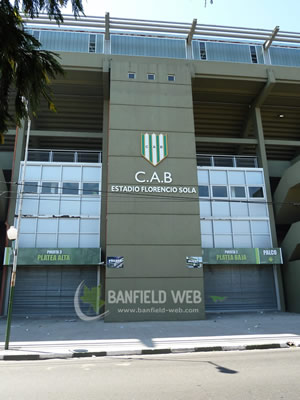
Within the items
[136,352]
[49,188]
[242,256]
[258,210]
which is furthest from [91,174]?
[136,352]

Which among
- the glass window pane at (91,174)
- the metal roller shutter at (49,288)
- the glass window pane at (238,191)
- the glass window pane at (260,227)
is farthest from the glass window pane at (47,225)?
the glass window pane at (260,227)

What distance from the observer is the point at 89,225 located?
19.7m

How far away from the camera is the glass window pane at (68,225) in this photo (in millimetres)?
19484

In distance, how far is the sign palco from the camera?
18312 mm

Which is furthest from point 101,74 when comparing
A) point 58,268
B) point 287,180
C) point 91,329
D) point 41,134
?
point 91,329

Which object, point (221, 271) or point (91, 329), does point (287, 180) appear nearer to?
point (221, 271)

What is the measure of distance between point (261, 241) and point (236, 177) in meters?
4.81

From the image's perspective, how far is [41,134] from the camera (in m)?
21.3

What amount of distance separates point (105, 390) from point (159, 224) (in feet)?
42.4

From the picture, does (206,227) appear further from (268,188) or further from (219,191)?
(268,188)

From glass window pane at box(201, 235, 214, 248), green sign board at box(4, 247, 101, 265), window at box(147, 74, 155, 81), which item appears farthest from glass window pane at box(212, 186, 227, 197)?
green sign board at box(4, 247, 101, 265)

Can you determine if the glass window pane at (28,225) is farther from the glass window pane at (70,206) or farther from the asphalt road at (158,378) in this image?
the asphalt road at (158,378)

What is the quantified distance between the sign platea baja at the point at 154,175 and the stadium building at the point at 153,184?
65 mm

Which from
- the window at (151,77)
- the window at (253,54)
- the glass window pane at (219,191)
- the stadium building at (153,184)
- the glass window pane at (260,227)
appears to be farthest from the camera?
the window at (253,54)
